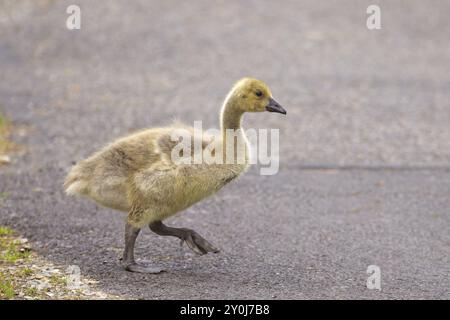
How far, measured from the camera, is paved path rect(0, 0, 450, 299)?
6.87 m

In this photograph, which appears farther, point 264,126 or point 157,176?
point 264,126

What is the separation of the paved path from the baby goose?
342 mm

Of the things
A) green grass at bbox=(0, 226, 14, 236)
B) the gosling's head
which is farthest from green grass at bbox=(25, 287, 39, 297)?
the gosling's head

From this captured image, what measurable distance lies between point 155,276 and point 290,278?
1.05 meters

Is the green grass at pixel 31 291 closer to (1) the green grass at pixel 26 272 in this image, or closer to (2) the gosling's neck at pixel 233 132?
(1) the green grass at pixel 26 272

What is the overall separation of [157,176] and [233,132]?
785 mm

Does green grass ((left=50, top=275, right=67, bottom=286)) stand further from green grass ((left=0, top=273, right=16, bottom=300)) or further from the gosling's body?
the gosling's body

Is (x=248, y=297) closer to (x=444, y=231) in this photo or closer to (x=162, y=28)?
(x=444, y=231)

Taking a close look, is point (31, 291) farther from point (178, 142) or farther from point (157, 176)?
point (178, 142)

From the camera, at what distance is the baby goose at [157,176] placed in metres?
6.47

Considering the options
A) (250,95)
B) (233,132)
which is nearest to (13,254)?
(233,132)

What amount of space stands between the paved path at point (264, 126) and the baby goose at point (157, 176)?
1.12 feet

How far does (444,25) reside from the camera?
16750 mm

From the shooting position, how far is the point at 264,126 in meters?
11.8
